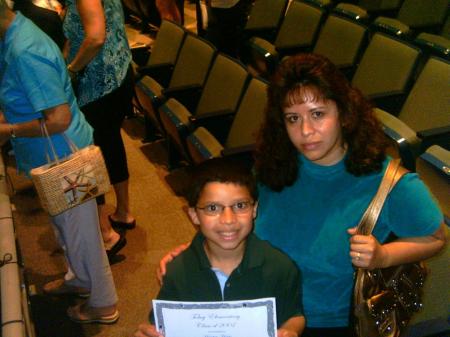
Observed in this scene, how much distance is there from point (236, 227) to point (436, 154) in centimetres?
100

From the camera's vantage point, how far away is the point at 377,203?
53.8 inches

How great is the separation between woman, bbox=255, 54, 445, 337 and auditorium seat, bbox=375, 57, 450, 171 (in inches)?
44.8

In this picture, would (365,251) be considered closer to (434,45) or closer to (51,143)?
(51,143)

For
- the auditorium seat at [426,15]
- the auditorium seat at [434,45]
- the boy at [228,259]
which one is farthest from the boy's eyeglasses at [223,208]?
the auditorium seat at [426,15]

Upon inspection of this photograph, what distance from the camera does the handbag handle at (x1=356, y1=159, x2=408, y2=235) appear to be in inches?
53.6

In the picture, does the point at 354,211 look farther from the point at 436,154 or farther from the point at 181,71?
the point at 181,71

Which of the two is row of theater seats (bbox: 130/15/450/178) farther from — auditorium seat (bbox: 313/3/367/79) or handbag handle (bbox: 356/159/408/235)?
handbag handle (bbox: 356/159/408/235)

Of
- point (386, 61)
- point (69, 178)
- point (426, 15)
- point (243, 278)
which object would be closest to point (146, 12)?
point (426, 15)

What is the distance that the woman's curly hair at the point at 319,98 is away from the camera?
1434 millimetres

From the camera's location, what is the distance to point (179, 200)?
11.9 feet

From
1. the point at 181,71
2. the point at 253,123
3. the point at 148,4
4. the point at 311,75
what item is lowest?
the point at 148,4

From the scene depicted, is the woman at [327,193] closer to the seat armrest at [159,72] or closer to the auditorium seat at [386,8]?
the seat armrest at [159,72]

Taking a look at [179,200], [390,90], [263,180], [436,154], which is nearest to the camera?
[263,180]

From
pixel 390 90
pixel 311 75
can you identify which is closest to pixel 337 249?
pixel 311 75
